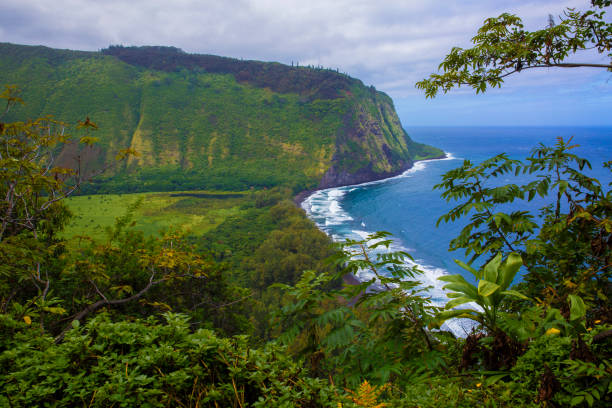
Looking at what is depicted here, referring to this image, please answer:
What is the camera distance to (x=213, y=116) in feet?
453

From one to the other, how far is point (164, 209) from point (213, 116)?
235 ft

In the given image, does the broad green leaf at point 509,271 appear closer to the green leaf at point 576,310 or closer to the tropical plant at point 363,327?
the green leaf at point 576,310

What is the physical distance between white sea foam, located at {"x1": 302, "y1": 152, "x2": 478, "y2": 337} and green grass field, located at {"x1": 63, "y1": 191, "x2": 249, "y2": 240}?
20.6 metres

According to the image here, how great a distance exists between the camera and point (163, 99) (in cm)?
14050

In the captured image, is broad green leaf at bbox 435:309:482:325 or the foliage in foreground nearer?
the foliage in foreground

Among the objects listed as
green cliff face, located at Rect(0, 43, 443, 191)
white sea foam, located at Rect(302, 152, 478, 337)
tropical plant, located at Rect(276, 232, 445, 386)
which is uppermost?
green cliff face, located at Rect(0, 43, 443, 191)

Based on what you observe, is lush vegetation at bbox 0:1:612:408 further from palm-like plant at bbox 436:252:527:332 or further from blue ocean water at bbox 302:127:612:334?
blue ocean water at bbox 302:127:612:334

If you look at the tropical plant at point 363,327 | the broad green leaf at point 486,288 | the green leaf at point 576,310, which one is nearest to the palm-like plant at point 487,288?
the broad green leaf at point 486,288

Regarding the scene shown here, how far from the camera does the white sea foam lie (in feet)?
122

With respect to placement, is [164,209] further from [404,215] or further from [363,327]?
[363,327]

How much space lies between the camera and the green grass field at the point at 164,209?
65.1 meters

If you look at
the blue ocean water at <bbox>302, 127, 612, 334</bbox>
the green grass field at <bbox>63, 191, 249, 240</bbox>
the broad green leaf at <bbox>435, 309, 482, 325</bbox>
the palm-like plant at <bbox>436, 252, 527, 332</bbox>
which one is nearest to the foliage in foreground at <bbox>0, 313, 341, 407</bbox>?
the broad green leaf at <bbox>435, 309, 482, 325</bbox>

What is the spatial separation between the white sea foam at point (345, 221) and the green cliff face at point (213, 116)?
292 inches

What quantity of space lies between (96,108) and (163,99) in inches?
A: 1038
